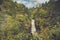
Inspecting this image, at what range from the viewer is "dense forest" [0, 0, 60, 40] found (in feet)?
24.9

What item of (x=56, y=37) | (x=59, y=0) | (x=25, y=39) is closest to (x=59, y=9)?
(x=59, y=0)

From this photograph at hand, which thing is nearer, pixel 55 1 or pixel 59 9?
pixel 59 9

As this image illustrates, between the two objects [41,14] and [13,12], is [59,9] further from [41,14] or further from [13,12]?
[13,12]

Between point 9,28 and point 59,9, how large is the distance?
10.4ft

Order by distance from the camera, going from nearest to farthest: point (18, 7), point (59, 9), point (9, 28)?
point (9, 28), point (59, 9), point (18, 7)

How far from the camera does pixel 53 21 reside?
8.86 meters

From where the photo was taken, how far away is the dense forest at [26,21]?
758cm

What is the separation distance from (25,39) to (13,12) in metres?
1.89

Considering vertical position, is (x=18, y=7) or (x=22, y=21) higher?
(x=18, y=7)

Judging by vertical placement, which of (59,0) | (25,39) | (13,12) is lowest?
(25,39)

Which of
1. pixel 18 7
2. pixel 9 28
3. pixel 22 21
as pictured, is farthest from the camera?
pixel 18 7

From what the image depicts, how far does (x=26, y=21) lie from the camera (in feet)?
30.1

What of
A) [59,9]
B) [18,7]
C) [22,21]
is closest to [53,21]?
[59,9]

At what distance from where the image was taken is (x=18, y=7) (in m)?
10.0
